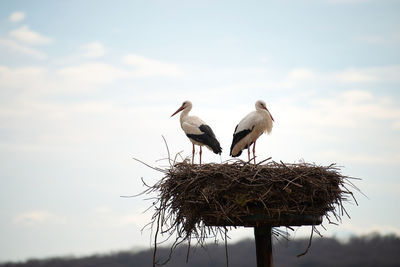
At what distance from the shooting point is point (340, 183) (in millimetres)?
6242

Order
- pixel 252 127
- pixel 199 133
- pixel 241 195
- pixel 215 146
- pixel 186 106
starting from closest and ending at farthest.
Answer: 1. pixel 241 195
2. pixel 252 127
3. pixel 215 146
4. pixel 199 133
5. pixel 186 106

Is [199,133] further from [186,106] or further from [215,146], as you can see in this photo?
[186,106]

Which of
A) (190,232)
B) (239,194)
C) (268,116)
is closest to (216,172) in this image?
(239,194)

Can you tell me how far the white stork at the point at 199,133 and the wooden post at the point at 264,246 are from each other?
2.75 meters

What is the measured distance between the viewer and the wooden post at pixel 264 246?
5.72m

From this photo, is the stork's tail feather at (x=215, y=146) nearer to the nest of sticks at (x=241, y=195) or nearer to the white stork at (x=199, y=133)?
the white stork at (x=199, y=133)

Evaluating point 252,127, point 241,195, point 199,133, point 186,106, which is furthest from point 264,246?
point 186,106

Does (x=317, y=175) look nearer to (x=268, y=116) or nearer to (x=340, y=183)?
(x=340, y=183)

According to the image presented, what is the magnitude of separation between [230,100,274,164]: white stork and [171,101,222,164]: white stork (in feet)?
1.10

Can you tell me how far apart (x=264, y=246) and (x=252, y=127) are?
2.82 metres

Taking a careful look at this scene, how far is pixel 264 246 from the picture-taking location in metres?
5.74

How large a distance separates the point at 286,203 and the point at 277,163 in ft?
2.06

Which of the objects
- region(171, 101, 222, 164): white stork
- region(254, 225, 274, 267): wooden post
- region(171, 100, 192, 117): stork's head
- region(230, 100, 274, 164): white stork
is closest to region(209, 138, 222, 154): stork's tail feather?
region(171, 101, 222, 164): white stork

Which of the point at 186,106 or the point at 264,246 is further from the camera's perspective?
the point at 186,106
